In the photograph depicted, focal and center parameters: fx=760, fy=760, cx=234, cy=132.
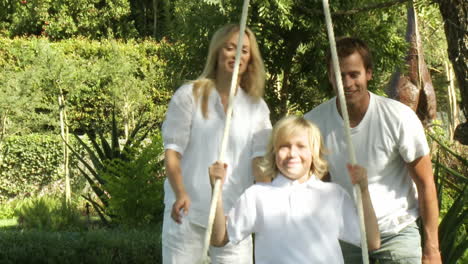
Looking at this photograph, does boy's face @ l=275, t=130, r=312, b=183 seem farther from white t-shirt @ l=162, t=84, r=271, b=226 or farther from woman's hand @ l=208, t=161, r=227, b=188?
white t-shirt @ l=162, t=84, r=271, b=226

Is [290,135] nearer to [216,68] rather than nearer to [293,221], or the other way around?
[293,221]

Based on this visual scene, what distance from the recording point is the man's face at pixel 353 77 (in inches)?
99.7

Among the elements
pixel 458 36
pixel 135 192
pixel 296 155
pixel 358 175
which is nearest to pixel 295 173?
pixel 296 155

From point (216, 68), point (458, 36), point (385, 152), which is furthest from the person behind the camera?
point (458, 36)

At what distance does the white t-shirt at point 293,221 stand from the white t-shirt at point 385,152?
0.20 meters

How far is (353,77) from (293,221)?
550mm

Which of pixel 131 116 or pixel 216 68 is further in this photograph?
pixel 131 116

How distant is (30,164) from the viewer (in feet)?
45.6

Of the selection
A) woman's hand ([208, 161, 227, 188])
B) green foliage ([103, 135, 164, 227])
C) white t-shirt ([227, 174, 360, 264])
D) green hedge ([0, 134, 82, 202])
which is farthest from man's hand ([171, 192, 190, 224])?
green hedge ([0, 134, 82, 202])

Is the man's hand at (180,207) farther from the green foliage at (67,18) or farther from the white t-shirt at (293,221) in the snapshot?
the green foliage at (67,18)

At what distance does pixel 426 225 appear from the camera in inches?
102

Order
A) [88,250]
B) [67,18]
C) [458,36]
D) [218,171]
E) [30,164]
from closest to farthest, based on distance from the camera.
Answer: [218,171]
[458,36]
[88,250]
[30,164]
[67,18]

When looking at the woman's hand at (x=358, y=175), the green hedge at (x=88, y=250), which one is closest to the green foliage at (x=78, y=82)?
the green hedge at (x=88, y=250)

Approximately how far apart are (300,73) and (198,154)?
645 cm
